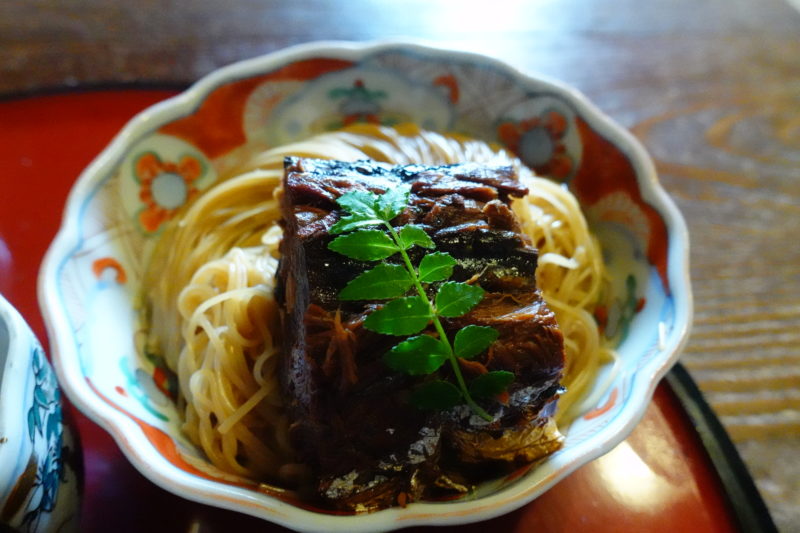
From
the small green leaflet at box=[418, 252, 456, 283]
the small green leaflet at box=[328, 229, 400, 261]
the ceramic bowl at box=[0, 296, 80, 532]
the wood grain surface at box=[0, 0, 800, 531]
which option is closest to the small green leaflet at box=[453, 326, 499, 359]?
the small green leaflet at box=[418, 252, 456, 283]

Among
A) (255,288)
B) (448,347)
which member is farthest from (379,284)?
(255,288)

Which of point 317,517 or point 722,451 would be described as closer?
point 317,517

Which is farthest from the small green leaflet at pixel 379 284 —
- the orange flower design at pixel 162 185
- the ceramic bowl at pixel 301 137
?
the orange flower design at pixel 162 185

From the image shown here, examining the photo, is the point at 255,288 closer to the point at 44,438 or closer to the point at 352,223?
the point at 352,223

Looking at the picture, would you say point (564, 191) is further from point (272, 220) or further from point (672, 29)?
point (672, 29)

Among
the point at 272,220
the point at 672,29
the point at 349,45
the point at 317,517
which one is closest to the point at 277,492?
the point at 317,517

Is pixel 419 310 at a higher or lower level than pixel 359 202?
lower

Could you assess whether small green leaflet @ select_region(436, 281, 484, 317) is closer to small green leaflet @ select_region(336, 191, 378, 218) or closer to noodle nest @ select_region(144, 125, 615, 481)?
small green leaflet @ select_region(336, 191, 378, 218)
